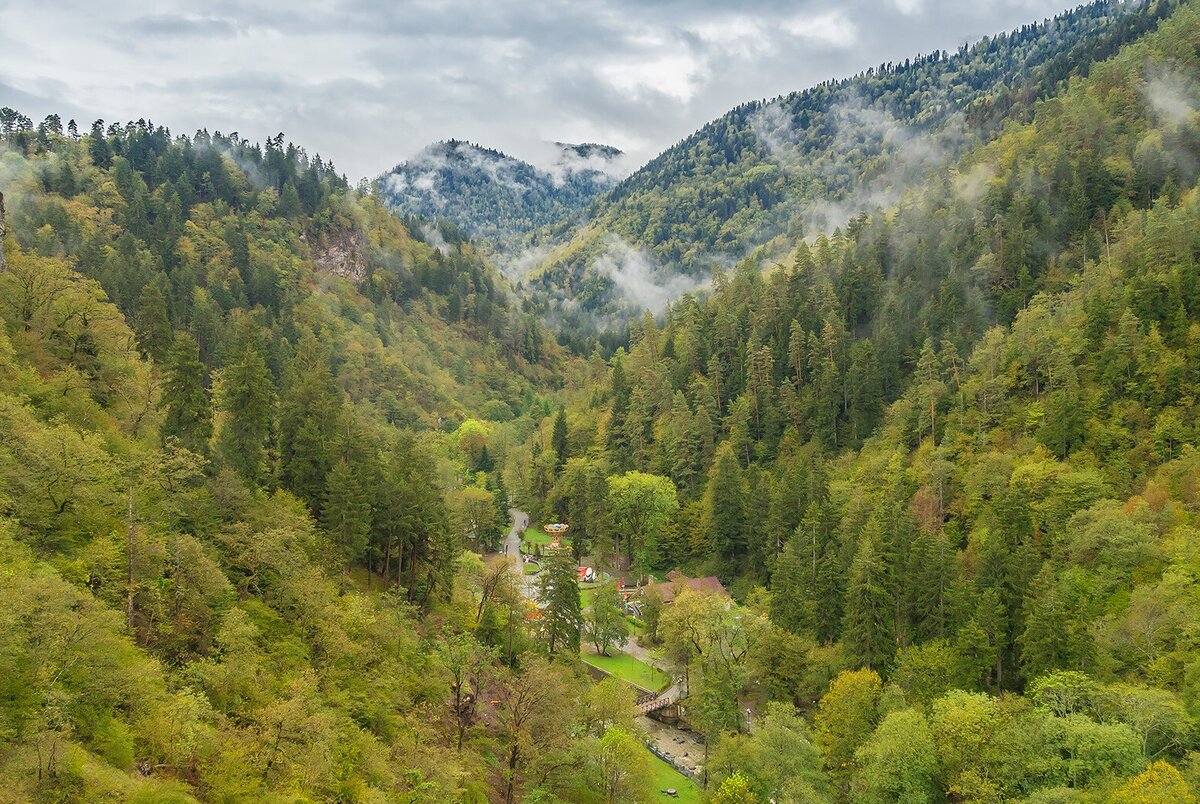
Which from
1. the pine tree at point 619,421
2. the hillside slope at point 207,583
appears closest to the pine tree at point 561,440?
the pine tree at point 619,421

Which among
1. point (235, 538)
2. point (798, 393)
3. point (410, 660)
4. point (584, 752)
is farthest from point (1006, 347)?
point (235, 538)

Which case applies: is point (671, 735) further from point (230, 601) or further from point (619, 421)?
point (619, 421)

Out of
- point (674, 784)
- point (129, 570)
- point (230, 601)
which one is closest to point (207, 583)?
point (230, 601)

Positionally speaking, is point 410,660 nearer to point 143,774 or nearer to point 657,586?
point 143,774

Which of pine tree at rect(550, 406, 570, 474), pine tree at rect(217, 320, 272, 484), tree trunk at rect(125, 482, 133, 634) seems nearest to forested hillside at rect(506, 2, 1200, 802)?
pine tree at rect(550, 406, 570, 474)

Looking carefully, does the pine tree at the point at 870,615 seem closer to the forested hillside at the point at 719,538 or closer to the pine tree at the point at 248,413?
the forested hillside at the point at 719,538
